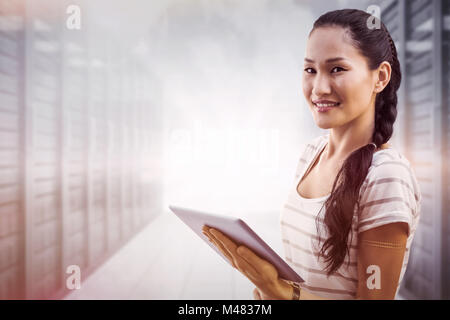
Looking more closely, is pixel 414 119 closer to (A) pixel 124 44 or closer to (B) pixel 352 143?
(B) pixel 352 143

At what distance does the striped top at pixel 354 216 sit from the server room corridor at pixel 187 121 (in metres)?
0.56

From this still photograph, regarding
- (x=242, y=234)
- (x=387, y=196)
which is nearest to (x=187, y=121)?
(x=242, y=234)

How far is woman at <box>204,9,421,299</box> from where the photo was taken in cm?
71

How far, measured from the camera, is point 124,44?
183 centimetres

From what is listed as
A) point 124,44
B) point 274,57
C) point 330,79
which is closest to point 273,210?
point 274,57

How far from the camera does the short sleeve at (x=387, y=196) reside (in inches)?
27.3

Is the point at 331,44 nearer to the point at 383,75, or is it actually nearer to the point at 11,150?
the point at 383,75

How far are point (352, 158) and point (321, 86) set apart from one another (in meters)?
0.20

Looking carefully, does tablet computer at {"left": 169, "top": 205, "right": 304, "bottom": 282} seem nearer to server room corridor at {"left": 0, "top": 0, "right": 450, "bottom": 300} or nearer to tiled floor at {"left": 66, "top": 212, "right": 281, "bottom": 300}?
server room corridor at {"left": 0, "top": 0, "right": 450, "bottom": 300}

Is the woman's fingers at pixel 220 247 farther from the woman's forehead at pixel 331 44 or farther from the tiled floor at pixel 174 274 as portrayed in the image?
the tiled floor at pixel 174 274

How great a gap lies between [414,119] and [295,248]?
1391 millimetres

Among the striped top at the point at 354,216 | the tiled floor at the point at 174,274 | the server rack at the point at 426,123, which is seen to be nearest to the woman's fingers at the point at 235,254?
the striped top at the point at 354,216

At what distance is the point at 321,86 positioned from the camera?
33.4 inches

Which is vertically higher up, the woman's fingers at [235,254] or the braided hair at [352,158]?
the braided hair at [352,158]
